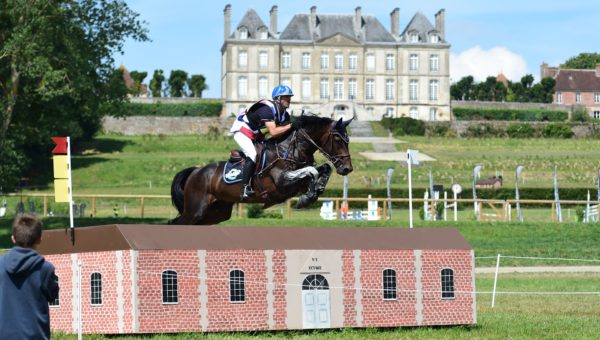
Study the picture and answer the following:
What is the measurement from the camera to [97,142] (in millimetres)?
90000

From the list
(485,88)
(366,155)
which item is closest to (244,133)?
(366,155)

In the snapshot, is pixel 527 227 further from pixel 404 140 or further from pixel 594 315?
pixel 404 140

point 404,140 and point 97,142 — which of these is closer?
point 97,142

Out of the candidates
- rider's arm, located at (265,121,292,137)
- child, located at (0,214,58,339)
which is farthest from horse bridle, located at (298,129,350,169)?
child, located at (0,214,58,339)

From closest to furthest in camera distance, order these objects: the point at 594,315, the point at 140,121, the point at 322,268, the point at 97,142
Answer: the point at 322,268, the point at 594,315, the point at 97,142, the point at 140,121

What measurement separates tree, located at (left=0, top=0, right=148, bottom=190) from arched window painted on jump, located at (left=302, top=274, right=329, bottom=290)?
909 inches

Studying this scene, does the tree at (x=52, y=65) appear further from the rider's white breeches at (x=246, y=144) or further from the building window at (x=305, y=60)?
the building window at (x=305, y=60)

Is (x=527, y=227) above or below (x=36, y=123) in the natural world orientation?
below

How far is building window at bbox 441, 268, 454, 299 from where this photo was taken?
16312mm

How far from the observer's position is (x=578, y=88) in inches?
5782

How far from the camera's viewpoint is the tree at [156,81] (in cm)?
13962

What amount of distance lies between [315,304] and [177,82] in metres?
127

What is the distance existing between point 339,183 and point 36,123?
2727 centimetres

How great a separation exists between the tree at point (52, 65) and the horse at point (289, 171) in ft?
68.9
